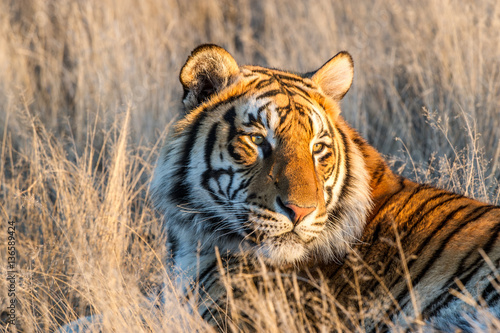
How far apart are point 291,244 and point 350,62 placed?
1.05 metres

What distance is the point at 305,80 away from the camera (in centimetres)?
302

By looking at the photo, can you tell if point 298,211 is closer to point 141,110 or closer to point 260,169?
point 260,169

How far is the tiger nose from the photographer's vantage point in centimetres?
248

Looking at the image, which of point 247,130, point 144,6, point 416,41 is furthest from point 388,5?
point 247,130

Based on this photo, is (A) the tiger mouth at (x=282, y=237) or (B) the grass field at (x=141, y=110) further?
(B) the grass field at (x=141, y=110)

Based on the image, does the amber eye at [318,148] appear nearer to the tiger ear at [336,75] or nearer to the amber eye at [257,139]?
the amber eye at [257,139]

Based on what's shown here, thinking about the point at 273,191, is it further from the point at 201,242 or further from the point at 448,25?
the point at 448,25

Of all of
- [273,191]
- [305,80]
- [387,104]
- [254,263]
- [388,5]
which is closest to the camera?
[273,191]

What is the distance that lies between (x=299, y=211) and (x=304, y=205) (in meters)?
0.03

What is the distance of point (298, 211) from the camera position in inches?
97.7

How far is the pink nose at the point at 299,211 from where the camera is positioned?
248cm

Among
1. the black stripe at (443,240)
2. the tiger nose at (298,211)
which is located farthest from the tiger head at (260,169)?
the black stripe at (443,240)

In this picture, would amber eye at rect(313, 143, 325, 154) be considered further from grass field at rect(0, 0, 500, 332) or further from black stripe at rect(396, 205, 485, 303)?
grass field at rect(0, 0, 500, 332)

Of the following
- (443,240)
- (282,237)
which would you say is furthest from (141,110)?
(443,240)
